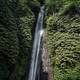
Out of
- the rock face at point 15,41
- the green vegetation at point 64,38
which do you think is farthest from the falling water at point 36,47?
the green vegetation at point 64,38

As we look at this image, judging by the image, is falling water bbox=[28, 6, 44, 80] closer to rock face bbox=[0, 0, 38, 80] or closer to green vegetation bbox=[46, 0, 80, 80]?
rock face bbox=[0, 0, 38, 80]

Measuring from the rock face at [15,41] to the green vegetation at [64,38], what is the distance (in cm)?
216

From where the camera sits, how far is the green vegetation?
1462cm

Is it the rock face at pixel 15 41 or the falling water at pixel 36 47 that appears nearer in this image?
the rock face at pixel 15 41

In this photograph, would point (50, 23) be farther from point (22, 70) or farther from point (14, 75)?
point (14, 75)

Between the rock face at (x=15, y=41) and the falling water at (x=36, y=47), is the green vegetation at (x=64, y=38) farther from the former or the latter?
the rock face at (x=15, y=41)

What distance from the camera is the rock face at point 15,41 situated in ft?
42.4

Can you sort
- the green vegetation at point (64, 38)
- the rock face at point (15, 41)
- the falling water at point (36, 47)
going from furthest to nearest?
1. the falling water at point (36, 47)
2. the green vegetation at point (64, 38)
3. the rock face at point (15, 41)

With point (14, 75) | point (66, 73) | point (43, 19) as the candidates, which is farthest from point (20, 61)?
point (43, 19)

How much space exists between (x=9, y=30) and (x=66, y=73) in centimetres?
541

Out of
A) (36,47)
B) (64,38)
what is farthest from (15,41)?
(64,38)

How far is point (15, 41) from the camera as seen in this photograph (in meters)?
14.7

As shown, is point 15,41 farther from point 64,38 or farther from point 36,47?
point 64,38

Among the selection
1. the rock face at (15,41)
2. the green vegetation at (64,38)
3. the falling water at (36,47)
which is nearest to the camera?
the rock face at (15,41)
